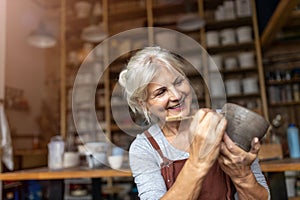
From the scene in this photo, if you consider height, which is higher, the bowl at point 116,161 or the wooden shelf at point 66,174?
the bowl at point 116,161

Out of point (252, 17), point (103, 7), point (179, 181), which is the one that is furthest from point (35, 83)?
point (179, 181)

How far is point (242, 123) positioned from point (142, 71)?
26cm

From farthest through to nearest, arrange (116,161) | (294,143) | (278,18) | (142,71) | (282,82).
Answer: (282,82) → (278,18) → (294,143) → (116,161) → (142,71)

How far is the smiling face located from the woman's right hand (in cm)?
6

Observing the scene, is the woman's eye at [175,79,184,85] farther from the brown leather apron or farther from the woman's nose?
the brown leather apron

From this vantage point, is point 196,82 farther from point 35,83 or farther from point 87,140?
point 35,83

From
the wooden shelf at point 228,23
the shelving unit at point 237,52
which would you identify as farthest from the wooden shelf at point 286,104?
the wooden shelf at point 228,23

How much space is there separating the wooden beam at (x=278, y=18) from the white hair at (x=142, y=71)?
4.43 ft

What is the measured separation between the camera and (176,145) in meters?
0.70

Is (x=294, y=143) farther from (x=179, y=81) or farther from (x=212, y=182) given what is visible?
(x=179, y=81)

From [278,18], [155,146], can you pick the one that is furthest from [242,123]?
[278,18]

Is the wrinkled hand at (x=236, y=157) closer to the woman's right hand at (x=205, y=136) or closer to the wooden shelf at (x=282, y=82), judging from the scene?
the woman's right hand at (x=205, y=136)

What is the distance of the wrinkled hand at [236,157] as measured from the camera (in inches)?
20.7

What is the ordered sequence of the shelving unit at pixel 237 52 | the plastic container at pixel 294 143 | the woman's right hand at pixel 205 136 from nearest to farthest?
the woman's right hand at pixel 205 136
the plastic container at pixel 294 143
the shelving unit at pixel 237 52
